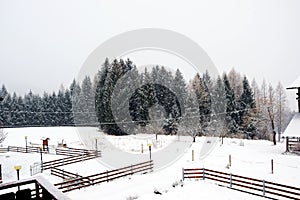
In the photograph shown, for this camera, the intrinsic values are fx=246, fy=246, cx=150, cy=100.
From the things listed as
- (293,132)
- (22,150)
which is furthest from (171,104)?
(22,150)

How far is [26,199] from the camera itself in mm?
3822

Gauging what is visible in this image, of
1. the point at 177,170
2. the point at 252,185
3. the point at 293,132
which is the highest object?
the point at 293,132

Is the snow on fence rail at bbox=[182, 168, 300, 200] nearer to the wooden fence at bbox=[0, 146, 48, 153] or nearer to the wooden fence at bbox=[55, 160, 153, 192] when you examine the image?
the wooden fence at bbox=[55, 160, 153, 192]

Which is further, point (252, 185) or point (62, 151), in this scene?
point (62, 151)

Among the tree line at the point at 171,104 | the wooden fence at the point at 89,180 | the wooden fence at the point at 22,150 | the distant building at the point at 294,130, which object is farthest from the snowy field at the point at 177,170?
the tree line at the point at 171,104

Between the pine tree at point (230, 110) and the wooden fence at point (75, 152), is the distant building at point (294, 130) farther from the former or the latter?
the wooden fence at point (75, 152)

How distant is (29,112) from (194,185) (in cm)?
5014

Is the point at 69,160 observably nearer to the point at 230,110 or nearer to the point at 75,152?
the point at 75,152

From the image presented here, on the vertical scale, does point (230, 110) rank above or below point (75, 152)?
above

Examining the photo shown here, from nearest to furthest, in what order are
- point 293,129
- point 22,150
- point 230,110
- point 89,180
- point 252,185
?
point 252,185
point 89,180
point 293,129
point 22,150
point 230,110

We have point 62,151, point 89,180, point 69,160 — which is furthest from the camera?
point 62,151

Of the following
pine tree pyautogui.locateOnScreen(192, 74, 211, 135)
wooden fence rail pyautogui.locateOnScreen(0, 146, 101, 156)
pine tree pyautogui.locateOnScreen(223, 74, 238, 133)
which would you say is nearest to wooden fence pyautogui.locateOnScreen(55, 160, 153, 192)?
wooden fence rail pyautogui.locateOnScreen(0, 146, 101, 156)

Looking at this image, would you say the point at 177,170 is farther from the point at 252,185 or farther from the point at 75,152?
the point at 75,152

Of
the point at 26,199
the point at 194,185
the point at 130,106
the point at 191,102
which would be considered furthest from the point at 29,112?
the point at 26,199
